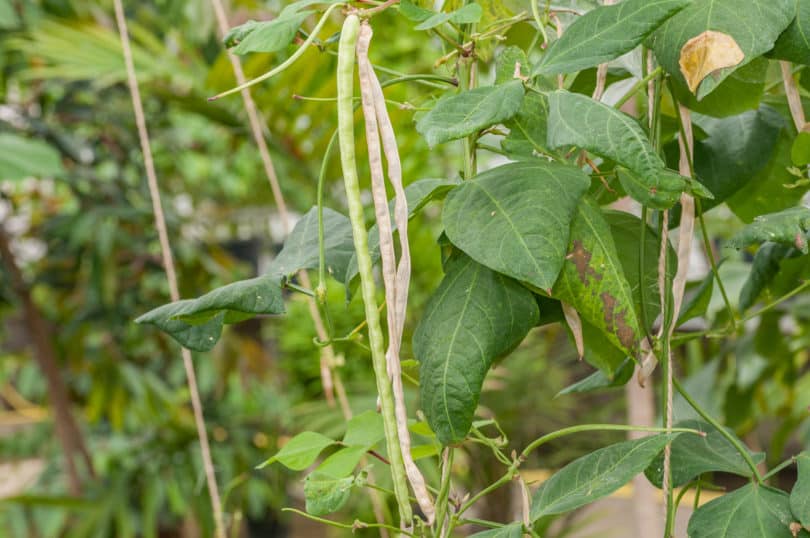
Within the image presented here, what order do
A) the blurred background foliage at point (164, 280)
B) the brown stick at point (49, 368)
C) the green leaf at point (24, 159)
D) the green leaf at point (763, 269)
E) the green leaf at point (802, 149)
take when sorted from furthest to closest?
the brown stick at point (49, 368) < the blurred background foliage at point (164, 280) < the green leaf at point (24, 159) < the green leaf at point (763, 269) < the green leaf at point (802, 149)

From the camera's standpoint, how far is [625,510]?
8.32 feet

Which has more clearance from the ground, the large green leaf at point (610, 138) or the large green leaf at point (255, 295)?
the large green leaf at point (610, 138)

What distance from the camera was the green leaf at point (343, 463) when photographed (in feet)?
1.38

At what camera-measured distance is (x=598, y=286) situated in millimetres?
358

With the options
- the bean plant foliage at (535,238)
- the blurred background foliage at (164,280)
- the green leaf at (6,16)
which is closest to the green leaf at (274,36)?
the bean plant foliage at (535,238)

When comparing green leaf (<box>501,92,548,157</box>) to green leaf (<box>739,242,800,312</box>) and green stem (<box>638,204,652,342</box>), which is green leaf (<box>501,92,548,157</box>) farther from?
green leaf (<box>739,242,800,312</box>)

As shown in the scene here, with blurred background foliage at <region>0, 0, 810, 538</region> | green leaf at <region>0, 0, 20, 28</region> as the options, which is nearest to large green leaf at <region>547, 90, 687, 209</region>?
blurred background foliage at <region>0, 0, 810, 538</region>

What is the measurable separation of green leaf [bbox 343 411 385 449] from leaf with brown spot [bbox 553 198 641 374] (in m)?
0.14

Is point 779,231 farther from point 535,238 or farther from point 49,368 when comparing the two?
point 49,368

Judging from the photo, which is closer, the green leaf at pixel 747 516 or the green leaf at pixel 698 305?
the green leaf at pixel 747 516

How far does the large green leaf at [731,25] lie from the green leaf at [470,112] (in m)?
0.07

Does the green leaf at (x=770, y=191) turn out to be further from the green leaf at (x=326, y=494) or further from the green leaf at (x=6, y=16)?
the green leaf at (x=6, y=16)

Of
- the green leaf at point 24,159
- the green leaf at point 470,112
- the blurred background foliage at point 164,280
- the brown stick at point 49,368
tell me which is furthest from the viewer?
the brown stick at point 49,368

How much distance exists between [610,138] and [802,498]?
0.55ft
